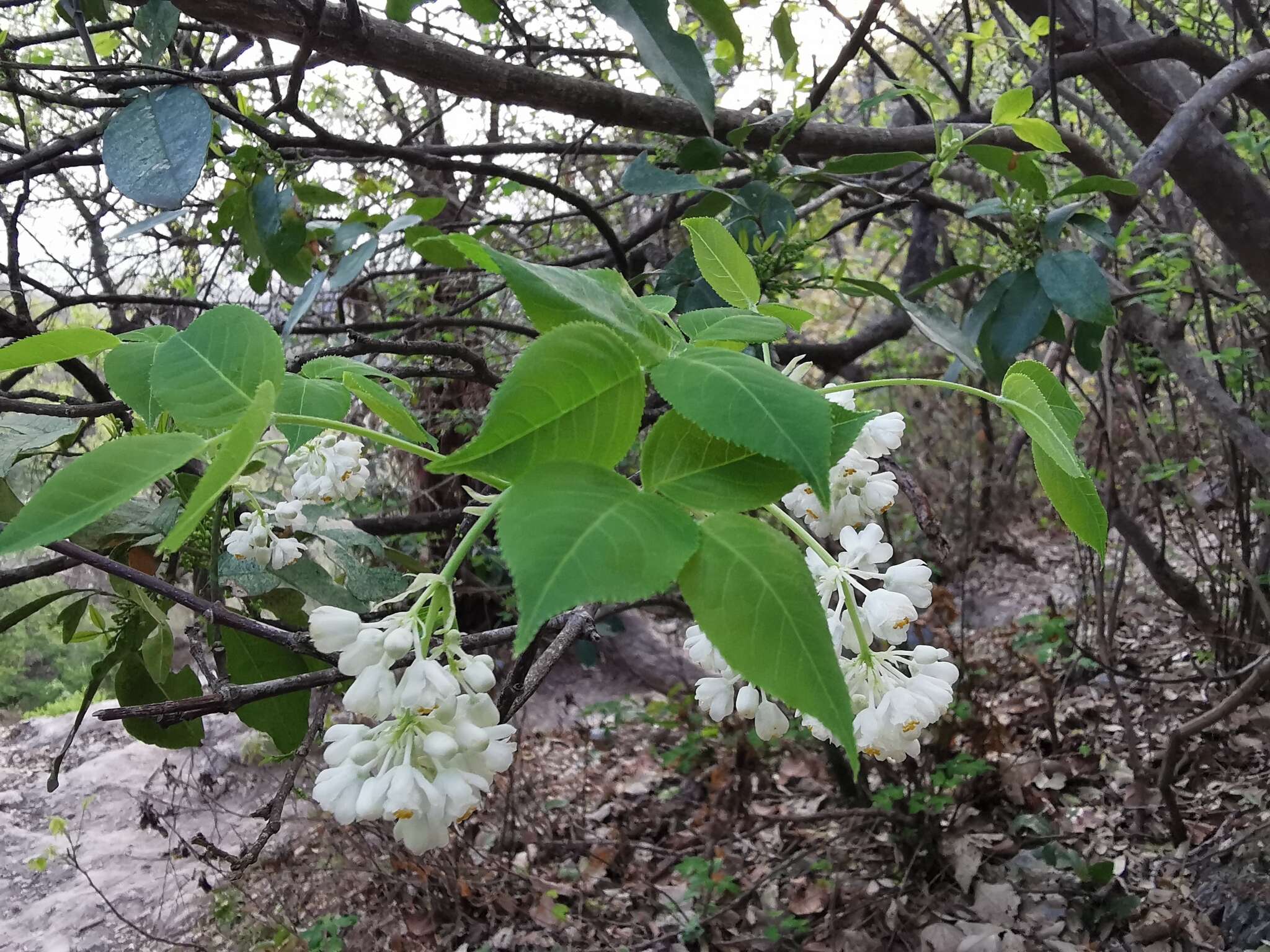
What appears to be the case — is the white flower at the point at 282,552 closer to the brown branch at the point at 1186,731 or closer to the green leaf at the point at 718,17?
the green leaf at the point at 718,17

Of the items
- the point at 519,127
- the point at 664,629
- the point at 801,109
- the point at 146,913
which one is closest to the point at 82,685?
the point at 146,913

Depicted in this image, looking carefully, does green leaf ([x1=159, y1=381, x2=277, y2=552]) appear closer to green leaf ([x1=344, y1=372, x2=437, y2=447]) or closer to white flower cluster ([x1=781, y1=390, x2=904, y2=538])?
green leaf ([x1=344, y1=372, x2=437, y2=447])

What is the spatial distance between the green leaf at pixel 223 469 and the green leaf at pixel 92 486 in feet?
0.18

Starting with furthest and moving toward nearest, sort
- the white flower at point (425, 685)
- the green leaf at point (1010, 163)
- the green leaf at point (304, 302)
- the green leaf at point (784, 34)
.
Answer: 1. the green leaf at point (784, 34)
2. the green leaf at point (1010, 163)
3. the green leaf at point (304, 302)
4. the white flower at point (425, 685)

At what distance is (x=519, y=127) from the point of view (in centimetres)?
354

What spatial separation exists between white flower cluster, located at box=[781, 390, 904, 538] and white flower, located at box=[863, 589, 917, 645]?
101 millimetres

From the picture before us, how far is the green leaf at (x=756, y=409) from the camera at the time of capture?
0.43 metres

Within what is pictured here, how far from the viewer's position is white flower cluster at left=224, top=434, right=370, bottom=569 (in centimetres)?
101

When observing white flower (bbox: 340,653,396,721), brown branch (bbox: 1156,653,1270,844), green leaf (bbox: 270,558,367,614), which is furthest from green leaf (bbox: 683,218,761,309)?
brown branch (bbox: 1156,653,1270,844)

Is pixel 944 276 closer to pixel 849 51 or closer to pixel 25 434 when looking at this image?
pixel 849 51

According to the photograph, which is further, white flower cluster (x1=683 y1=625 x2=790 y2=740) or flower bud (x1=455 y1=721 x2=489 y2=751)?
white flower cluster (x1=683 y1=625 x2=790 y2=740)

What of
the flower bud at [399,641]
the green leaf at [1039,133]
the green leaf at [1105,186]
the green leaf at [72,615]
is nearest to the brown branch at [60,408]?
the green leaf at [72,615]

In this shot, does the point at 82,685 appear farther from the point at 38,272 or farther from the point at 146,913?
the point at 38,272

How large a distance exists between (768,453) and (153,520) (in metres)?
0.92
